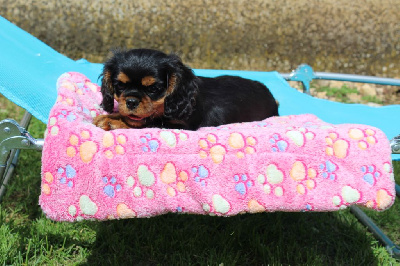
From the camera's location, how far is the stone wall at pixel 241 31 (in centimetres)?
496

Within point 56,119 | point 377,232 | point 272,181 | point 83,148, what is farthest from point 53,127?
point 377,232

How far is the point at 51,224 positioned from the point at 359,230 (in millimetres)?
1730

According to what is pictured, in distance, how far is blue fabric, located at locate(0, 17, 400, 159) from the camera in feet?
7.00

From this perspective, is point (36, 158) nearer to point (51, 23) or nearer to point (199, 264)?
point (199, 264)

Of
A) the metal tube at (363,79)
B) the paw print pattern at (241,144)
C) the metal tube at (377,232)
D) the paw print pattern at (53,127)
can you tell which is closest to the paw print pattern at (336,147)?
the paw print pattern at (241,144)

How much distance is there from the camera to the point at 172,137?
60.4 inches

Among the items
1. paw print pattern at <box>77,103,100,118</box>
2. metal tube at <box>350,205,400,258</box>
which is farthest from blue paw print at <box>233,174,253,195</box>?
metal tube at <box>350,205,400,258</box>

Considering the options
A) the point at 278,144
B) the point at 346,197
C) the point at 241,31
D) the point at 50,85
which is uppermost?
the point at 278,144

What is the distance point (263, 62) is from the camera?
5.12 metres

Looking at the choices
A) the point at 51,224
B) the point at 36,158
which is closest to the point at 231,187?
the point at 51,224

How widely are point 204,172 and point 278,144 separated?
27 centimetres

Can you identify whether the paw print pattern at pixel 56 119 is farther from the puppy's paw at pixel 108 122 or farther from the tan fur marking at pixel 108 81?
the tan fur marking at pixel 108 81

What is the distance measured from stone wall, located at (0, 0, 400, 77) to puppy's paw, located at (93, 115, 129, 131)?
3203mm

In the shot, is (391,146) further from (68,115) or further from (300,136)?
(68,115)
